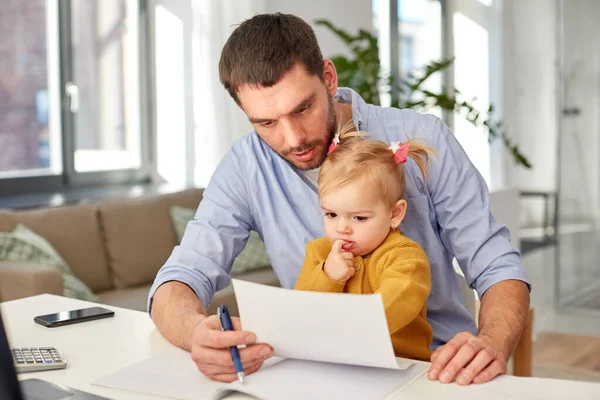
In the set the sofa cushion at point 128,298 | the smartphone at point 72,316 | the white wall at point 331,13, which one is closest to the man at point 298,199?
the smartphone at point 72,316

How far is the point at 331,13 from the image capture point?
615cm

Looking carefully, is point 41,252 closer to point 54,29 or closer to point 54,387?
point 54,29

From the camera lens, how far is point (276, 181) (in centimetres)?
188

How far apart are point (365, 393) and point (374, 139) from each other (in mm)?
761

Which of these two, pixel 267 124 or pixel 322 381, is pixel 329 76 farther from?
pixel 322 381

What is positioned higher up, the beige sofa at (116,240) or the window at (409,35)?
the window at (409,35)

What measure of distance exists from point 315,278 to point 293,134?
310mm

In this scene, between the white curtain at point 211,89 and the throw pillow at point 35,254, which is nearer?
the throw pillow at point 35,254

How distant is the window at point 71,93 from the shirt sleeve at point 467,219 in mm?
3121

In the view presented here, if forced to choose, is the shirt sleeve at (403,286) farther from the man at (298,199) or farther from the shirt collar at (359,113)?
the shirt collar at (359,113)

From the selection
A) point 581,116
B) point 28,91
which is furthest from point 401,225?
point 581,116

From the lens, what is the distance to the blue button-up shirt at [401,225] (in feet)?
5.69

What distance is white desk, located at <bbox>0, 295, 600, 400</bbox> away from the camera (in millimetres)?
1204

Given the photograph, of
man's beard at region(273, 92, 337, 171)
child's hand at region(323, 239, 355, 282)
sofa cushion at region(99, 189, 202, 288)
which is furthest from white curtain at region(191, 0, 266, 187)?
child's hand at region(323, 239, 355, 282)
